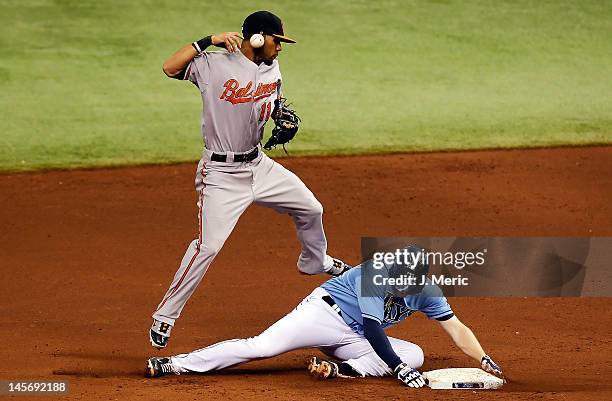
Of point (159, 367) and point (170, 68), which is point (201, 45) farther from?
point (159, 367)

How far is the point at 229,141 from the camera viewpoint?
21.6ft

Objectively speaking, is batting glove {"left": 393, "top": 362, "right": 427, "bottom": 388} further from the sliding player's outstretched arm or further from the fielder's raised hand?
the fielder's raised hand

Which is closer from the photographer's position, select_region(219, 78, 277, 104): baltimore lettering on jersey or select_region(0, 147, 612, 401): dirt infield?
select_region(0, 147, 612, 401): dirt infield

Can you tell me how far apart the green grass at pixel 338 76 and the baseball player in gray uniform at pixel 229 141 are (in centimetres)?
427

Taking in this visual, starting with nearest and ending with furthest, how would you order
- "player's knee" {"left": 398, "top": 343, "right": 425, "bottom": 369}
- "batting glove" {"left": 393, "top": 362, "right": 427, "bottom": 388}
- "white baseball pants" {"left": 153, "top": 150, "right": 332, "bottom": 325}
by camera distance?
1. "batting glove" {"left": 393, "top": 362, "right": 427, "bottom": 388}
2. "player's knee" {"left": 398, "top": 343, "right": 425, "bottom": 369}
3. "white baseball pants" {"left": 153, "top": 150, "right": 332, "bottom": 325}

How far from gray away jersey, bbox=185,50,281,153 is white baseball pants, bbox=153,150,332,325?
0.46 ft

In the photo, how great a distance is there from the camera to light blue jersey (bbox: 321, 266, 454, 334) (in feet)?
20.1

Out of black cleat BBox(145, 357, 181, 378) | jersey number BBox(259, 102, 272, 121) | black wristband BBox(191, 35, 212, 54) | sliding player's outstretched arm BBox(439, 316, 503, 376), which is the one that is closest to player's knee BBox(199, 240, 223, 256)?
black cleat BBox(145, 357, 181, 378)

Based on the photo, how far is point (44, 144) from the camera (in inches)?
443

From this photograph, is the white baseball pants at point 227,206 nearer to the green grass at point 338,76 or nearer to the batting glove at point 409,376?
the batting glove at point 409,376

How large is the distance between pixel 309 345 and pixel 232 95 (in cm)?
150

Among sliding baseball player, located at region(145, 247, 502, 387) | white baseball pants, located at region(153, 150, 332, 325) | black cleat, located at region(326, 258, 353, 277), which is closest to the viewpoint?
sliding baseball player, located at region(145, 247, 502, 387)

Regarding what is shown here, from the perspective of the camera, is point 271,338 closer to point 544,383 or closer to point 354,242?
point 544,383

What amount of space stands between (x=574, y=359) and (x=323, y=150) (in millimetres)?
5045
